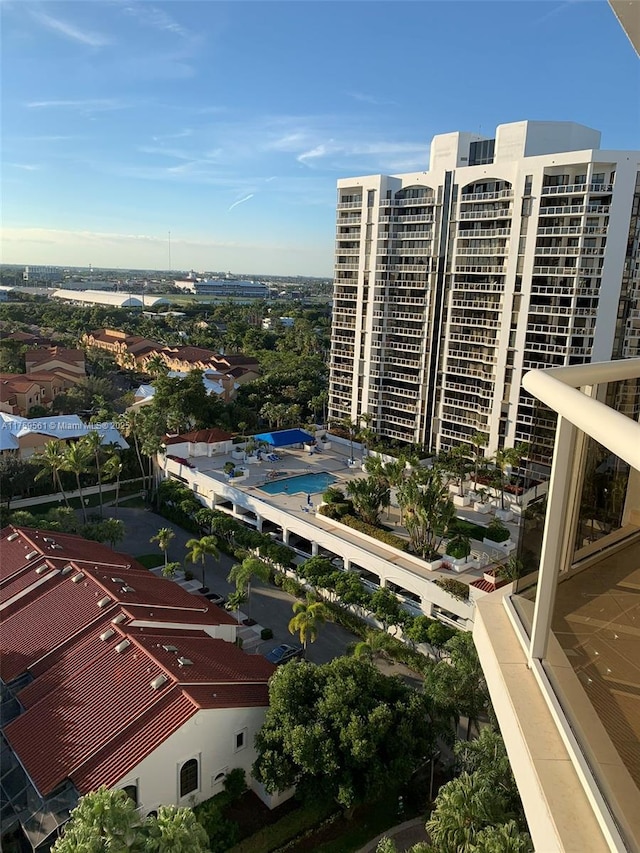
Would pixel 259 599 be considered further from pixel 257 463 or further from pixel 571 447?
pixel 571 447

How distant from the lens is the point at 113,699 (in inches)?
546

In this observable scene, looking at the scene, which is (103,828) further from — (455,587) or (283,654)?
(455,587)

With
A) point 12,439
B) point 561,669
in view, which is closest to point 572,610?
point 561,669

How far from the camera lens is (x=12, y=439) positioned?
37250mm

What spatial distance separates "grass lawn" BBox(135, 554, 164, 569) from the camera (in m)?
26.7

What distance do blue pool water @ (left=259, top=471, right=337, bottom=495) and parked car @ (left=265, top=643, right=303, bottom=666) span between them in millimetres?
11803

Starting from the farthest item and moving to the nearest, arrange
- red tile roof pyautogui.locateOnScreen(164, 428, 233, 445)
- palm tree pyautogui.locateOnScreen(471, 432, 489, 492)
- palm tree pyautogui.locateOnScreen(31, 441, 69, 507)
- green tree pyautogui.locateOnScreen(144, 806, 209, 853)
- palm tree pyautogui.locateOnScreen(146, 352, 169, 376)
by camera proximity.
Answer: palm tree pyautogui.locateOnScreen(146, 352, 169, 376) < red tile roof pyautogui.locateOnScreen(164, 428, 233, 445) < palm tree pyautogui.locateOnScreen(471, 432, 489, 492) < palm tree pyautogui.locateOnScreen(31, 441, 69, 507) < green tree pyautogui.locateOnScreen(144, 806, 209, 853)

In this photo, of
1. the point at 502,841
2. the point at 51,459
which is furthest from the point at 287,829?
the point at 51,459

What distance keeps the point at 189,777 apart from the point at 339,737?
3.52 m

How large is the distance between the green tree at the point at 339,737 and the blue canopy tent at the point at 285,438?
79.2 ft

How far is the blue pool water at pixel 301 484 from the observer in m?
31.9

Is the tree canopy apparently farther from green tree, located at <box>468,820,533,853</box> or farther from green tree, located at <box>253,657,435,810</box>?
green tree, located at <box>468,820,533,853</box>

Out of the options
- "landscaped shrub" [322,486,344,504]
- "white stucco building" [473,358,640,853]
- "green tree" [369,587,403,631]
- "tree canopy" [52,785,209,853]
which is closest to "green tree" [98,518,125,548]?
"landscaped shrub" [322,486,344,504]

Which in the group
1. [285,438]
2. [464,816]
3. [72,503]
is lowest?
[72,503]
